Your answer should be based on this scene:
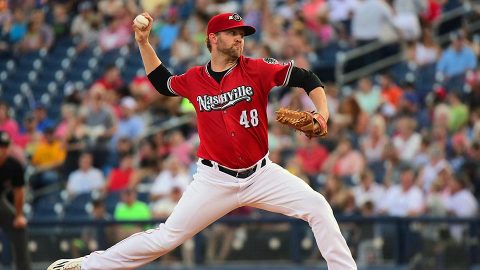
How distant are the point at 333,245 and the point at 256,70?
1.29 m

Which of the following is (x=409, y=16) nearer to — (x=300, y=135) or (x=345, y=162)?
(x=345, y=162)

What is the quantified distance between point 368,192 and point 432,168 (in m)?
0.78

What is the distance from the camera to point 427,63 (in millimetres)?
16328

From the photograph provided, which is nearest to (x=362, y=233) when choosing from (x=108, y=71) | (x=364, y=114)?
(x=364, y=114)

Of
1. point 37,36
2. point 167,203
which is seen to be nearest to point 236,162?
point 167,203

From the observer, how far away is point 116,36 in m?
19.5

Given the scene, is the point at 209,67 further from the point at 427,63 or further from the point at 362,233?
the point at 427,63

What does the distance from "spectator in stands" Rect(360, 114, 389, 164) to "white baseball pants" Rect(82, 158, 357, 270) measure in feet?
20.9

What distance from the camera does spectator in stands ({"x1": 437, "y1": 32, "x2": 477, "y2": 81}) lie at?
15656 millimetres

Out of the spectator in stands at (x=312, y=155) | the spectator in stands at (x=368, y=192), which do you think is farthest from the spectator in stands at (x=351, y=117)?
the spectator in stands at (x=368, y=192)

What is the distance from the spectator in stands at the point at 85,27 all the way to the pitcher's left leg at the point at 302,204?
12.2 metres

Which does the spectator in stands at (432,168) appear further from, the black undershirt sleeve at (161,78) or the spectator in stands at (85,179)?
the black undershirt sleeve at (161,78)

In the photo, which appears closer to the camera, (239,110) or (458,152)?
(239,110)

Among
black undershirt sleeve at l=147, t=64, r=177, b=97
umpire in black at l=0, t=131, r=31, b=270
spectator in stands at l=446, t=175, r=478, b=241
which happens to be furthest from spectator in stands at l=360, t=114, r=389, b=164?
black undershirt sleeve at l=147, t=64, r=177, b=97
